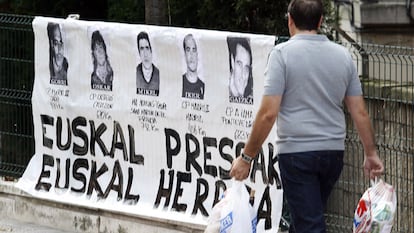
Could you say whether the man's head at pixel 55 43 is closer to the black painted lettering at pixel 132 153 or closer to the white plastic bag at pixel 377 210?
the black painted lettering at pixel 132 153

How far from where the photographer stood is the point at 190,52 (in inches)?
332

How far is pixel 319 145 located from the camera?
20.6ft

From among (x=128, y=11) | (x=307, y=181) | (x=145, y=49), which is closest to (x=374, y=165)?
(x=307, y=181)

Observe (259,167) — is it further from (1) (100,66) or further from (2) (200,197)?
(1) (100,66)

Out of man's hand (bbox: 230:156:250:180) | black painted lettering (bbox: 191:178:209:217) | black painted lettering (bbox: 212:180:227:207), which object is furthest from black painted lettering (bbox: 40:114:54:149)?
man's hand (bbox: 230:156:250:180)

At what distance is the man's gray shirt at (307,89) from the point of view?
623cm

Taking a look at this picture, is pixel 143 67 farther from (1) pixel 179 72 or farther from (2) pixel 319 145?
(2) pixel 319 145

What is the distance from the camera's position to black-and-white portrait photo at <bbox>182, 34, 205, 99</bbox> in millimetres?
8391

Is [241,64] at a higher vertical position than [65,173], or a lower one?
higher

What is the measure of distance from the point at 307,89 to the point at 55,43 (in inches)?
151

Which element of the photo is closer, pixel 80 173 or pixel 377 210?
pixel 377 210

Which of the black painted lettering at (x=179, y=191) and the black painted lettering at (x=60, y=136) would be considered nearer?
the black painted lettering at (x=179, y=191)

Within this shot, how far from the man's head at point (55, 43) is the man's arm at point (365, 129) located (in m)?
3.72

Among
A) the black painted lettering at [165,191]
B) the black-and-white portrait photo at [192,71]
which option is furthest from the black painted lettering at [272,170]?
the black painted lettering at [165,191]
